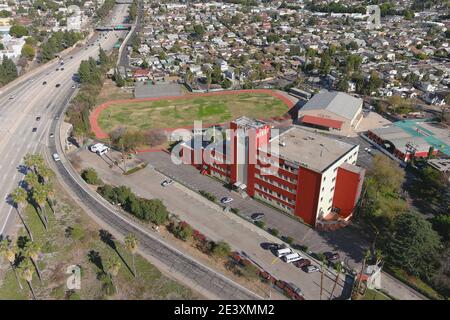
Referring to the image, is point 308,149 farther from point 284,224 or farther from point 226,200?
point 226,200

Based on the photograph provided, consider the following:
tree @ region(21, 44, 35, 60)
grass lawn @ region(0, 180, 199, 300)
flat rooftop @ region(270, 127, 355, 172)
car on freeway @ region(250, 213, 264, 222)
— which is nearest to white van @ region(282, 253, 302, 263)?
car on freeway @ region(250, 213, 264, 222)

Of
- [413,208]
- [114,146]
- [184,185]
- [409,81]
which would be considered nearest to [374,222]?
[413,208]

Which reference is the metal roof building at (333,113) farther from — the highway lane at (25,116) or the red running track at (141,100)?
the highway lane at (25,116)

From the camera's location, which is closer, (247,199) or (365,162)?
(247,199)

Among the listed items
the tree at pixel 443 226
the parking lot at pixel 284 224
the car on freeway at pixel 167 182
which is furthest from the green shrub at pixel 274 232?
the tree at pixel 443 226

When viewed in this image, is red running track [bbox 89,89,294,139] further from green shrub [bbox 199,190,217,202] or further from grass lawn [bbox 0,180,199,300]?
grass lawn [bbox 0,180,199,300]

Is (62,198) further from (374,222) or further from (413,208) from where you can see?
(413,208)
